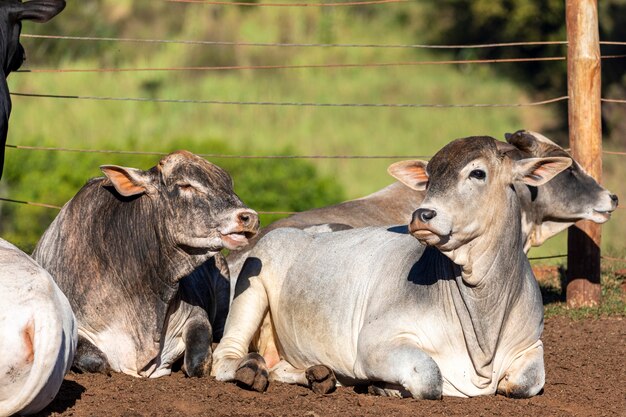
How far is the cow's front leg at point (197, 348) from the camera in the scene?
7469 mm

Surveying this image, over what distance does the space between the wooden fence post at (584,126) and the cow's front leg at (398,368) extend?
343 cm

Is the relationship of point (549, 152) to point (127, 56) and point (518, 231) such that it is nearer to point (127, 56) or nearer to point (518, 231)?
point (518, 231)

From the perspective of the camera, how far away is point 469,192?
6.64 metres

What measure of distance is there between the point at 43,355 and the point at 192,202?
1667 millimetres

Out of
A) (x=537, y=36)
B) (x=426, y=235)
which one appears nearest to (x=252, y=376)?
(x=426, y=235)

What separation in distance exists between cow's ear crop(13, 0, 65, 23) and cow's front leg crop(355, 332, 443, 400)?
9.56ft

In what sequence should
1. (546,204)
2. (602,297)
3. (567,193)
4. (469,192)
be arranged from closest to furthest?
(469,192)
(567,193)
(546,204)
(602,297)

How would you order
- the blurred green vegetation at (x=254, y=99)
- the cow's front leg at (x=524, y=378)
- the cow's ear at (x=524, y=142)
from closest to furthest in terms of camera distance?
the cow's front leg at (x=524, y=378) → the cow's ear at (x=524, y=142) → the blurred green vegetation at (x=254, y=99)

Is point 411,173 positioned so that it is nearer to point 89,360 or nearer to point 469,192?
point 469,192

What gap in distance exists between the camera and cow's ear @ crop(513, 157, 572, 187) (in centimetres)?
691

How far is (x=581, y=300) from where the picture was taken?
32.6 feet

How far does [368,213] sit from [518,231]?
377 cm

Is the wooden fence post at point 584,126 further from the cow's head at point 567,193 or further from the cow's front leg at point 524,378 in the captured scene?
the cow's front leg at point 524,378

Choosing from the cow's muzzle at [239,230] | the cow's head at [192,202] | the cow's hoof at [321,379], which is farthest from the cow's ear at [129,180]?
the cow's hoof at [321,379]
